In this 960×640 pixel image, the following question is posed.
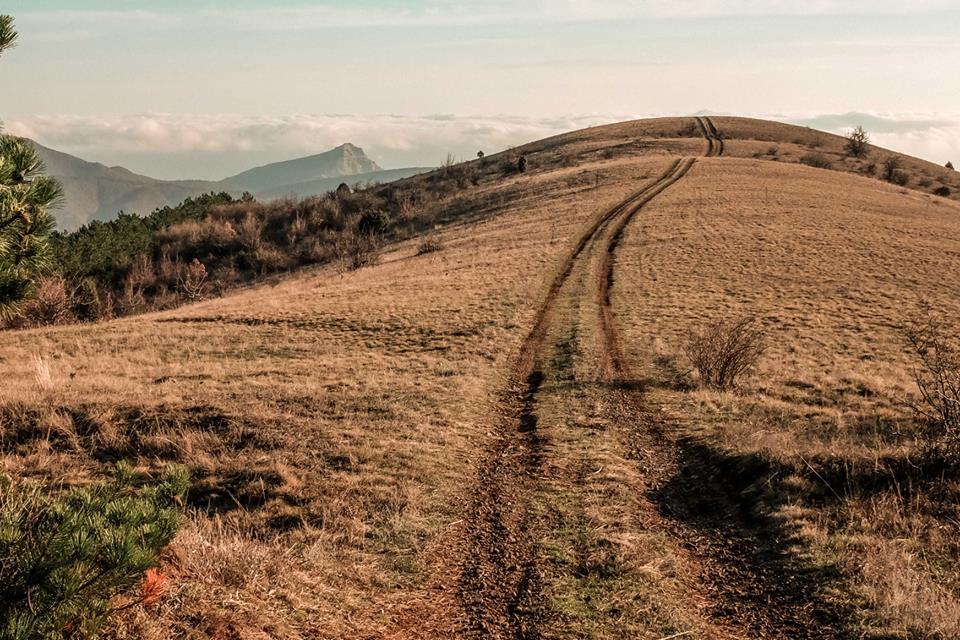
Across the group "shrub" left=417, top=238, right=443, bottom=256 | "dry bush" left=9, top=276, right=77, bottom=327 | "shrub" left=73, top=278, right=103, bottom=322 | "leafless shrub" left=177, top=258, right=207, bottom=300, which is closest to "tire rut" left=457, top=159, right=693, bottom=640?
"shrub" left=417, top=238, right=443, bottom=256

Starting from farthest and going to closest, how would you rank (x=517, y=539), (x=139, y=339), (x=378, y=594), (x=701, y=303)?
(x=701, y=303) → (x=139, y=339) → (x=517, y=539) → (x=378, y=594)

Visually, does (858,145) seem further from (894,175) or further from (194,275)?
(194,275)

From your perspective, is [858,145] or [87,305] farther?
[858,145]

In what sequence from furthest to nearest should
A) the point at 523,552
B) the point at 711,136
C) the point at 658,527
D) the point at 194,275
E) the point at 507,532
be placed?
the point at 711,136 < the point at 194,275 < the point at 658,527 < the point at 507,532 < the point at 523,552

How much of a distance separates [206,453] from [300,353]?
28.8 feet

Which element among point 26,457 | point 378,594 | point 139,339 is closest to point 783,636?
point 378,594

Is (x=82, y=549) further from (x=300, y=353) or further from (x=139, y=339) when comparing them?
(x=139, y=339)

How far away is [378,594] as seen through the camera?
730 centimetres

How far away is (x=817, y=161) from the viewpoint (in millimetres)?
85250

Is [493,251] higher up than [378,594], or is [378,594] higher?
[493,251]

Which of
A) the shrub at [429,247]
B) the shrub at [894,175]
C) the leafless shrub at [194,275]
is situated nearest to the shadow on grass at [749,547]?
the shrub at [429,247]

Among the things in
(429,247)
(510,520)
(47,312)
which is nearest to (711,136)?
(429,247)

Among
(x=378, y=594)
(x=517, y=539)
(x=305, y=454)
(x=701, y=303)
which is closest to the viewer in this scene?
(x=378, y=594)

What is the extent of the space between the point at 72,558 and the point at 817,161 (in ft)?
327
